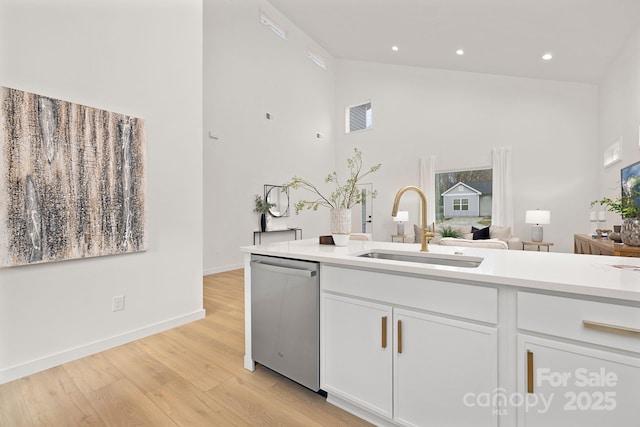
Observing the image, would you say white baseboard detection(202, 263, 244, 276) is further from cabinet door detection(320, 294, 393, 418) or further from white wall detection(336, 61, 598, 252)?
cabinet door detection(320, 294, 393, 418)

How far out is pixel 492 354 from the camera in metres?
1.15

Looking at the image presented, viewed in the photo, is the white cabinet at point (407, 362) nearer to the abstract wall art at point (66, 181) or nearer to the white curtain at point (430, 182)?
the abstract wall art at point (66, 181)

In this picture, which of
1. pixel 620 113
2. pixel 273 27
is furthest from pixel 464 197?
pixel 273 27

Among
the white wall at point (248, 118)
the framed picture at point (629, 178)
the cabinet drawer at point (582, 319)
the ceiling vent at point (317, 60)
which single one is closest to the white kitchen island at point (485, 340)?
the cabinet drawer at point (582, 319)

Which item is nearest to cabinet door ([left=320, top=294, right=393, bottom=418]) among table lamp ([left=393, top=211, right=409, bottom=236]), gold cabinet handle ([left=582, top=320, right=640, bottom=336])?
gold cabinet handle ([left=582, top=320, right=640, bottom=336])

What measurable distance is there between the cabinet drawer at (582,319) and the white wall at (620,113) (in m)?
3.80

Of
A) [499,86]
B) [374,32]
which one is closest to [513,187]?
[499,86]

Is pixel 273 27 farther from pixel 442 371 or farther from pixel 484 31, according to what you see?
pixel 442 371

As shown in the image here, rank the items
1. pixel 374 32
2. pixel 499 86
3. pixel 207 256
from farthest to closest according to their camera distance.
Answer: pixel 499 86
pixel 374 32
pixel 207 256

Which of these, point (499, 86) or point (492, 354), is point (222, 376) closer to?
point (492, 354)

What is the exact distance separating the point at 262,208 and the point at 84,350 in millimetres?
4088

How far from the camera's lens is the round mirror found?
6.34 metres

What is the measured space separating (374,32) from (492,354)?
20.9 ft

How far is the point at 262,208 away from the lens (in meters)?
6.11
